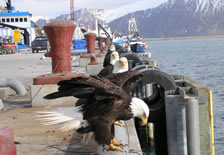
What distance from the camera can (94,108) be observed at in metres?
4.45

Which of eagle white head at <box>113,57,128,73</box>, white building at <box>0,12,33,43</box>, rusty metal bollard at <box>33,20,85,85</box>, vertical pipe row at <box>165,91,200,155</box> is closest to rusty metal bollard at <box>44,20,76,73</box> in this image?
rusty metal bollard at <box>33,20,85,85</box>

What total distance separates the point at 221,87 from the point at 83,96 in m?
23.3

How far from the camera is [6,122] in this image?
5.84 meters

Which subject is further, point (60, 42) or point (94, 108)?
point (60, 42)

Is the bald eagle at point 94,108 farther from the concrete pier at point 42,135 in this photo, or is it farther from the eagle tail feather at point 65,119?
the concrete pier at point 42,135

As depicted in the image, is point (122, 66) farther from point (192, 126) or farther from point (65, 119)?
point (65, 119)

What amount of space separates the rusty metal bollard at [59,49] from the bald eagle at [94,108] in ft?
7.98

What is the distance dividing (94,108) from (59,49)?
3.00 meters

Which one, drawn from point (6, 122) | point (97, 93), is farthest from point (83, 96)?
point (6, 122)

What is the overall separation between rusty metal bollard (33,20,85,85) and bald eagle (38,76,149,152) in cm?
243

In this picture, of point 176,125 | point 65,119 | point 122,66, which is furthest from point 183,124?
point 65,119

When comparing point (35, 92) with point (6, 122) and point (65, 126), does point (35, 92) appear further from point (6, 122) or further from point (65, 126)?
point (65, 126)

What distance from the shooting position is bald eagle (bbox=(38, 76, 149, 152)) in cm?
432

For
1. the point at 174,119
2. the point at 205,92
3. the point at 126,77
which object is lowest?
the point at 174,119
